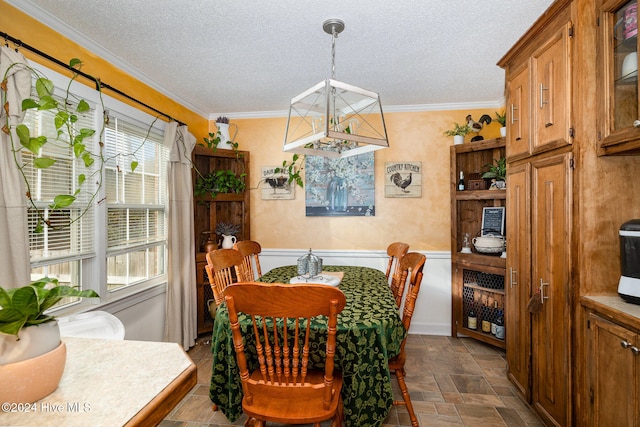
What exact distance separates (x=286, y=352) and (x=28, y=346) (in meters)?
0.95

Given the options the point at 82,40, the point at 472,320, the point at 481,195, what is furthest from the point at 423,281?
the point at 82,40

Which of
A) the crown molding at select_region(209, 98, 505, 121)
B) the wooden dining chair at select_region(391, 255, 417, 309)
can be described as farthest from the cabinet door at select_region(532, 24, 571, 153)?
the crown molding at select_region(209, 98, 505, 121)

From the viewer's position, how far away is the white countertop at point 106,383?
2.19 feet

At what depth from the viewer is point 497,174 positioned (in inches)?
124

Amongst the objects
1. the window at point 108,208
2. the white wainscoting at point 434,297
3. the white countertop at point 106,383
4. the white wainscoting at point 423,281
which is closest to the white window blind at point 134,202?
the window at point 108,208

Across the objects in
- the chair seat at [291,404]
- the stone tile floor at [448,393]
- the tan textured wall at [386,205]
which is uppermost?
the tan textured wall at [386,205]

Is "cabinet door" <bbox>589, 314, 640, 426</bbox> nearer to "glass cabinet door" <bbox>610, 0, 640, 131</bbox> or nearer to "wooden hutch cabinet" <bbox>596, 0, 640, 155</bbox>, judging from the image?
"wooden hutch cabinet" <bbox>596, 0, 640, 155</bbox>

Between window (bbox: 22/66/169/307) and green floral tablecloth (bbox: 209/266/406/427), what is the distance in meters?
1.26

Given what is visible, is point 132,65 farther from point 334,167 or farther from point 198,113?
point 334,167

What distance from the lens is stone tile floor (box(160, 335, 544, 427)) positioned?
207 centimetres

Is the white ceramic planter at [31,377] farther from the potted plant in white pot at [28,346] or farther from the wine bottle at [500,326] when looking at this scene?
the wine bottle at [500,326]

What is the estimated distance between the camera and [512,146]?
232 centimetres

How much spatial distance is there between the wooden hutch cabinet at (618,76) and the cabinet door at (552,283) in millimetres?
228

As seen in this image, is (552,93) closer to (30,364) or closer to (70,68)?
(30,364)
